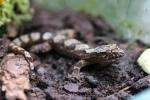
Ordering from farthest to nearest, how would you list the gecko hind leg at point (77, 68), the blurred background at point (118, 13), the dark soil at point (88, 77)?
the blurred background at point (118, 13), the gecko hind leg at point (77, 68), the dark soil at point (88, 77)

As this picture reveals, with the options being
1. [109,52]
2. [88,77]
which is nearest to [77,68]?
[88,77]

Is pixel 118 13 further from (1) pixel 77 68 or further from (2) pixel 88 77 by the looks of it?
(2) pixel 88 77

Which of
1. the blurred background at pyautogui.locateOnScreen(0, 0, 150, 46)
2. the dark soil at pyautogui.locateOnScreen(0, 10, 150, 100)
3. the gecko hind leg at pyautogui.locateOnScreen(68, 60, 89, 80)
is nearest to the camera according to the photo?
the dark soil at pyautogui.locateOnScreen(0, 10, 150, 100)

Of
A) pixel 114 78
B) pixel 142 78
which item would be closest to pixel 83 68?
pixel 114 78

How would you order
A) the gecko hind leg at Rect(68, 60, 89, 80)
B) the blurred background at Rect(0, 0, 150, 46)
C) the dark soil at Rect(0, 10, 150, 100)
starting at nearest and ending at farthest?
1. the dark soil at Rect(0, 10, 150, 100)
2. the gecko hind leg at Rect(68, 60, 89, 80)
3. the blurred background at Rect(0, 0, 150, 46)

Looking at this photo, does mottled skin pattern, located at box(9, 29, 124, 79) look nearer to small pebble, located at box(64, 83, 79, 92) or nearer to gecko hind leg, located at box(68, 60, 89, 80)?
gecko hind leg, located at box(68, 60, 89, 80)

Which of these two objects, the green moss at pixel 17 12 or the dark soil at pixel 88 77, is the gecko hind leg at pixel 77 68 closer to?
the dark soil at pixel 88 77

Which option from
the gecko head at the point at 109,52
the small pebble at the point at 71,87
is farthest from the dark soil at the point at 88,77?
the gecko head at the point at 109,52

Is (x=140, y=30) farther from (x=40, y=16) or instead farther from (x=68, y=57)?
(x=40, y=16)

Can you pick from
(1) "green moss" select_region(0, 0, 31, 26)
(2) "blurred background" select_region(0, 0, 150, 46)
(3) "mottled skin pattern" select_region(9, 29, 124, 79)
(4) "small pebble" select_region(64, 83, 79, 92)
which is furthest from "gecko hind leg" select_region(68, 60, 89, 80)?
(1) "green moss" select_region(0, 0, 31, 26)
